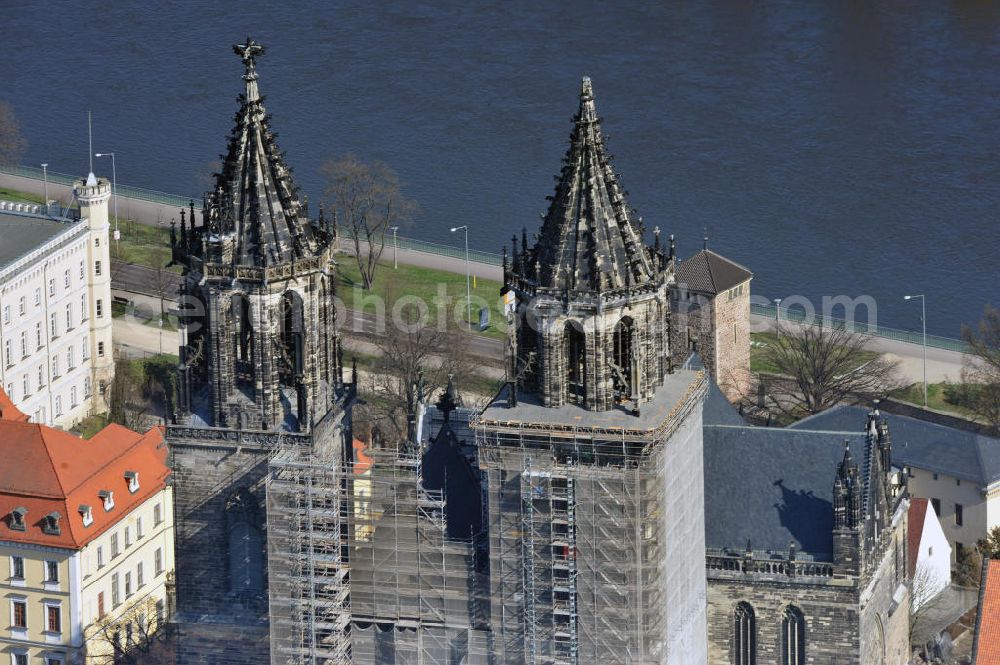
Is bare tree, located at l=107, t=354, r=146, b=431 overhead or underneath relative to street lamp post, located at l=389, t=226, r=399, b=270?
underneath

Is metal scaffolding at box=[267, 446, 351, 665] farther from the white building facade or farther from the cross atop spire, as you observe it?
the white building facade

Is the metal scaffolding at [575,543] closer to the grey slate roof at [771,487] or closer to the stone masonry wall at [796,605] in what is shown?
the stone masonry wall at [796,605]

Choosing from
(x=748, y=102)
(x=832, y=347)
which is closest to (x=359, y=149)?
(x=748, y=102)

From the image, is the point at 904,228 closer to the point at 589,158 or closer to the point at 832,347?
the point at 832,347

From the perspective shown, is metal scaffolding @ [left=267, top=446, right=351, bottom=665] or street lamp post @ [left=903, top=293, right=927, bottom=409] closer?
metal scaffolding @ [left=267, top=446, right=351, bottom=665]

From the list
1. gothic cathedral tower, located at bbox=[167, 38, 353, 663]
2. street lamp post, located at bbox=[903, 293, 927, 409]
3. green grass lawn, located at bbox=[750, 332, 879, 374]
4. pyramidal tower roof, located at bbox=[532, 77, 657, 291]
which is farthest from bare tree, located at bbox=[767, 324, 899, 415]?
pyramidal tower roof, located at bbox=[532, 77, 657, 291]

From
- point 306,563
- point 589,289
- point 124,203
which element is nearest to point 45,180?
point 124,203

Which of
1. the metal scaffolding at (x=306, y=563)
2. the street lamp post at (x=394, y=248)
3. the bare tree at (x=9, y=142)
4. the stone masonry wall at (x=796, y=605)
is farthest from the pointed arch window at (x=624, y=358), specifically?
the bare tree at (x=9, y=142)
